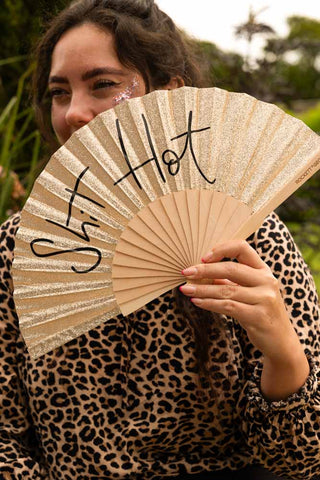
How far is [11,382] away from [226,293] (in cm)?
71

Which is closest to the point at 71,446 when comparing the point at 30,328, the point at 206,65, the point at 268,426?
the point at 30,328

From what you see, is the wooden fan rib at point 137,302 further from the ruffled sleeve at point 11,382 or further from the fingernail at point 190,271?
the ruffled sleeve at point 11,382

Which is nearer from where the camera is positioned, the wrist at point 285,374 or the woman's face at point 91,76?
the wrist at point 285,374

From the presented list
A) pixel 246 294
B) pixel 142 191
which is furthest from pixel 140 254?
pixel 246 294

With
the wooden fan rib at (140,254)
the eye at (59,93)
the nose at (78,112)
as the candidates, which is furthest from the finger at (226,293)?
the eye at (59,93)

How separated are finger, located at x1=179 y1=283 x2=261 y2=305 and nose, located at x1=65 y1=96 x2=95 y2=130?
0.57 m

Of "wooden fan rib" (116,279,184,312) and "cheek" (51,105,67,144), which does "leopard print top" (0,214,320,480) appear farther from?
"cheek" (51,105,67,144)

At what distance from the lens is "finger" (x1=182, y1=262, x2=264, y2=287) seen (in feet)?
4.14

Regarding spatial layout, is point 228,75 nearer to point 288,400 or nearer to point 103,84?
point 103,84

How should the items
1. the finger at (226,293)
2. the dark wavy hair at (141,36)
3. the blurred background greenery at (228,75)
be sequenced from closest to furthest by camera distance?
the finger at (226,293) < the dark wavy hair at (141,36) < the blurred background greenery at (228,75)

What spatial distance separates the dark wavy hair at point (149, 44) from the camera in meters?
1.59

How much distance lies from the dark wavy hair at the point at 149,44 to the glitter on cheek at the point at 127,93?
0.14 ft

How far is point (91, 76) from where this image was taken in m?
1.62

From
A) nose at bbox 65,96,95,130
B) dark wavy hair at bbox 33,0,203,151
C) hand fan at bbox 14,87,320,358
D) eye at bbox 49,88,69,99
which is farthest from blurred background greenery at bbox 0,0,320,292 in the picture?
hand fan at bbox 14,87,320,358
